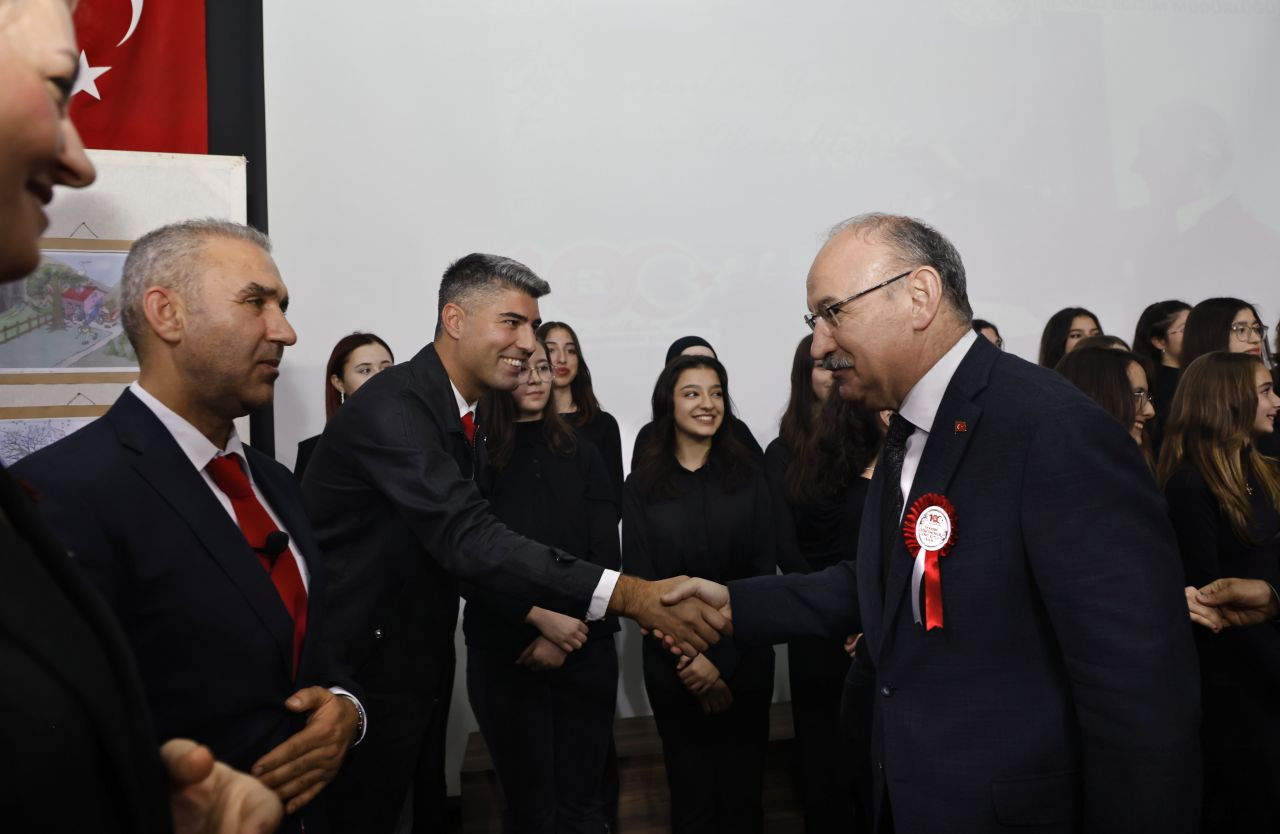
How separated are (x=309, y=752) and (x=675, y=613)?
1149 millimetres

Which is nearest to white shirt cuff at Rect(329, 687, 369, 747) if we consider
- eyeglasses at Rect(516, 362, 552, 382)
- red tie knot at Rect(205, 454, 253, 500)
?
red tie knot at Rect(205, 454, 253, 500)

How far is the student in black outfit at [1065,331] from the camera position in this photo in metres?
4.72

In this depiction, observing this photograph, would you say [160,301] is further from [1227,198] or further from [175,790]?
[1227,198]

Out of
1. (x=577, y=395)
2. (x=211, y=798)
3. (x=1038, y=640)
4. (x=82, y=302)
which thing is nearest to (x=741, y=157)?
(x=577, y=395)

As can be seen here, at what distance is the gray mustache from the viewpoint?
74.4 inches

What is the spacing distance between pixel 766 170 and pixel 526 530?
2656 mm

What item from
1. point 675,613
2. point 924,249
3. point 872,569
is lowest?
point 675,613

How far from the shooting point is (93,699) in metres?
0.70

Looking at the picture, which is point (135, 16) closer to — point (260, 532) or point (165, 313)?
point (165, 313)

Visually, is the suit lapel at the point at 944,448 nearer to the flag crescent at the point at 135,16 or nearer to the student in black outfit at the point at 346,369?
the student in black outfit at the point at 346,369

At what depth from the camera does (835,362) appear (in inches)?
76.1

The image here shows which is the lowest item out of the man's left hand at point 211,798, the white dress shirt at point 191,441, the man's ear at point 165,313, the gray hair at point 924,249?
the man's left hand at point 211,798

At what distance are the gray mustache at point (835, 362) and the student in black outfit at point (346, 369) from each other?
2.67 meters

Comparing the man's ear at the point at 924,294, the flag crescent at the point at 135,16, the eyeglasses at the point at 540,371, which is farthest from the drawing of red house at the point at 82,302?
the man's ear at the point at 924,294
